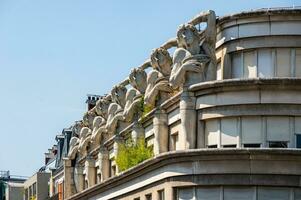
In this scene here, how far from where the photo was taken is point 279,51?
4650 centimetres

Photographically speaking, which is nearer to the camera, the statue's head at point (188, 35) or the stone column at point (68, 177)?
the statue's head at point (188, 35)

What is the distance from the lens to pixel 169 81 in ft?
164

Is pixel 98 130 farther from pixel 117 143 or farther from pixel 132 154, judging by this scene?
pixel 132 154

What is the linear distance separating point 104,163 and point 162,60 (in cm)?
1560

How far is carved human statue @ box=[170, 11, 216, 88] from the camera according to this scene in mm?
47750

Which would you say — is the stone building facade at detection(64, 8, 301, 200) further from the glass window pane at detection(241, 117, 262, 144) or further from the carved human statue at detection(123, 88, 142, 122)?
the carved human statue at detection(123, 88, 142, 122)

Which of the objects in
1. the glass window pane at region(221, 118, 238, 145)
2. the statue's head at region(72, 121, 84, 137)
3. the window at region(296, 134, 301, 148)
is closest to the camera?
the window at region(296, 134, 301, 148)

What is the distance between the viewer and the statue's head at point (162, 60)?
5244cm

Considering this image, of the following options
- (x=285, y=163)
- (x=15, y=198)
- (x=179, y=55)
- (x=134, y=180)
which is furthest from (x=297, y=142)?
(x=15, y=198)

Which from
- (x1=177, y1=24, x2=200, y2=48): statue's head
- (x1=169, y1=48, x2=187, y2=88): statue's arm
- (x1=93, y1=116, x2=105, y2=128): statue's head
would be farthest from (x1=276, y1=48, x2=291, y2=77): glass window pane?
(x1=93, y1=116, x2=105, y2=128): statue's head

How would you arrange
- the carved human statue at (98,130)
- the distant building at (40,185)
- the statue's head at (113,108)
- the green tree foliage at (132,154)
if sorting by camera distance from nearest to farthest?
the green tree foliage at (132,154) → the statue's head at (113,108) → the carved human statue at (98,130) → the distant building at (40,185)

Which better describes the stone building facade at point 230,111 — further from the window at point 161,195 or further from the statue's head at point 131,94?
the statue's head at point 131,94

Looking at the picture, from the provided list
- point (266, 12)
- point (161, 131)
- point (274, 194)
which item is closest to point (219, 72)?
point (266, 12)

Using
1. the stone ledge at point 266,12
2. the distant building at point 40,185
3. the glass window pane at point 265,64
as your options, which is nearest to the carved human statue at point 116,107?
the stone ledge at point 266,12
